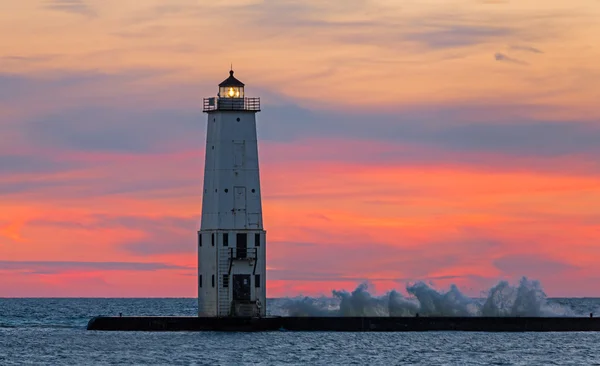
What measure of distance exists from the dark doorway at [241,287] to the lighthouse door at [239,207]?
9.25 ft

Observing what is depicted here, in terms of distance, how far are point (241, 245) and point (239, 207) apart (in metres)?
2.10

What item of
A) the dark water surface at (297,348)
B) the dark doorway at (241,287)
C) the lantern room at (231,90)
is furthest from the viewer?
the lantern room at (231,90)

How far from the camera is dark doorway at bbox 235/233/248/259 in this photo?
72562mm

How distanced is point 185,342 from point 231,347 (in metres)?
3.61

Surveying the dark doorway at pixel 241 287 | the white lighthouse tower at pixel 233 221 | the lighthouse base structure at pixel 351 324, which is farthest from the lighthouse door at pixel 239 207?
the lighthouse base structure at pixel 351 324

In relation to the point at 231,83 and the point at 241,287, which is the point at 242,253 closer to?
the point at 241,287

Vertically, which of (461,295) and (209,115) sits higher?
(209,115)

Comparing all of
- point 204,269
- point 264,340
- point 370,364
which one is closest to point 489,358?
point 370,364

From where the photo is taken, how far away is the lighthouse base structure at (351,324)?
72.2 meters

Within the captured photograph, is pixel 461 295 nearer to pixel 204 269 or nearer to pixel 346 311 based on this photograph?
pixel 346 311

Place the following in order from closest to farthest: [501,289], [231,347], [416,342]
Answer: [231,347], [416,342], [501,289]

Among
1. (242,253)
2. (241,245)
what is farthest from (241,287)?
(241,245)

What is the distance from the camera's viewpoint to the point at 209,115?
244ft

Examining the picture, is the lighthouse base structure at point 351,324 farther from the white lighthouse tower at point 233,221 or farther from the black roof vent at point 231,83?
the black roof vent at point 231,83
